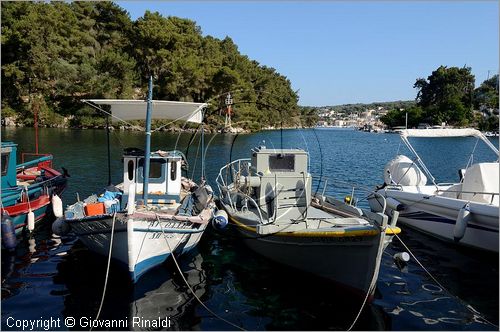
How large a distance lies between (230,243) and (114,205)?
5.01m

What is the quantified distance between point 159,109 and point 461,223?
11.9m

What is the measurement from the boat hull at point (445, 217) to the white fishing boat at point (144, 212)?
9001 millimetres

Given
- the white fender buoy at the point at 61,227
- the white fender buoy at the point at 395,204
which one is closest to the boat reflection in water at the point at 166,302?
the white fender buoy at the point at 61,227

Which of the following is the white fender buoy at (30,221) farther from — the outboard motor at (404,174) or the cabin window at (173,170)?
the outboard motor at (404,174)

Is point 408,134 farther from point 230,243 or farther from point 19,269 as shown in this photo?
point 19,269

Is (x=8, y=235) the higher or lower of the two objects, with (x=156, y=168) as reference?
lower

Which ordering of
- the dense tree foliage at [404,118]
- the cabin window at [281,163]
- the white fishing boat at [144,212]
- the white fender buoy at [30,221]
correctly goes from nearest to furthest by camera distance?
the white fishing boat at [144,212], the cabin window at [281,163], the white fender buoy at [30,221], the dense tree foliage at [404,118]

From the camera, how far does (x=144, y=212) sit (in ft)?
39.7

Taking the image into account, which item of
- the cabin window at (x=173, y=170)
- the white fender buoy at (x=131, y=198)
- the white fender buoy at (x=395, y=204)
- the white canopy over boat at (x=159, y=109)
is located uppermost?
the white canopy over boat at (x=159, y=109)

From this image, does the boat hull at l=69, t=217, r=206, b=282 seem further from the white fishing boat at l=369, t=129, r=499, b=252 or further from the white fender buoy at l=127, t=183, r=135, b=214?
the white fishing boat at l=369, t=129, r=499, b=252

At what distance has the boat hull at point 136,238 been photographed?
11.3 m

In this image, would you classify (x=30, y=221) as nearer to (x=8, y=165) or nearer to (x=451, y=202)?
(x=8, y=165)

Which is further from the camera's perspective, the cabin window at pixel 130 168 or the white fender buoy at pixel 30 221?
the white fender buoy at pixel 30 221

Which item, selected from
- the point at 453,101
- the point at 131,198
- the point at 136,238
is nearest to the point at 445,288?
the point at 136,238
